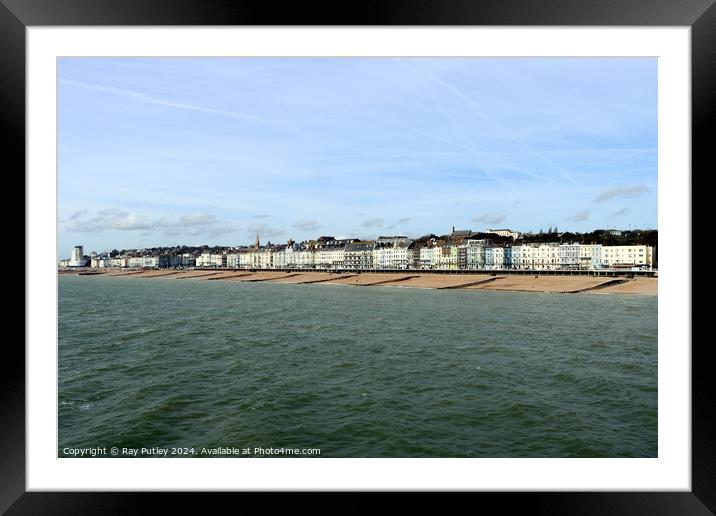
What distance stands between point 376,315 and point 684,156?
43.9ft

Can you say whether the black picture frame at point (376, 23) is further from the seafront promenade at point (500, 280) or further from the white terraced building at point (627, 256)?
the white terraced building at point (627, 256)

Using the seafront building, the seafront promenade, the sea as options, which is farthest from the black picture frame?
the seafront building

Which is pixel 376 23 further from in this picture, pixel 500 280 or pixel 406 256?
pixel 406 256

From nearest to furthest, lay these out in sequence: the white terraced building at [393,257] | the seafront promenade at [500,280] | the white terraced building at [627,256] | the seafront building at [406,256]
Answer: the seafront promenade at [500,280]
the white terraced building at [627,256]
the seafront building at [406,256]
the white terraced building at [393,257]

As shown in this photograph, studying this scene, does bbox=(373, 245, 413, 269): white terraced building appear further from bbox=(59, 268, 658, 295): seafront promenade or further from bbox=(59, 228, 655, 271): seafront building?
bbox=(59, 268, 658, 295): seafront promenade

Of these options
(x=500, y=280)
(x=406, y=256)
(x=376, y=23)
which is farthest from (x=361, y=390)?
(x=406, y=256)

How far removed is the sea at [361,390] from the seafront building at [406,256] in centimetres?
2564

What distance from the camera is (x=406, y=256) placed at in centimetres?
4966

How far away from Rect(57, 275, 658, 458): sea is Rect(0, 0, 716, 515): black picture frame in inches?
14.3

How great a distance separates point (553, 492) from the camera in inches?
72.2

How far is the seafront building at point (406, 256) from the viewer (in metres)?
36.1

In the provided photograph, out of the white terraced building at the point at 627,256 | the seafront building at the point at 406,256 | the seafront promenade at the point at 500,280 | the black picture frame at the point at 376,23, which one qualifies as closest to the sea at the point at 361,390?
the black picture frame at the point at 376,23

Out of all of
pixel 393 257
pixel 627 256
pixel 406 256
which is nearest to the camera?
pixel 627 256

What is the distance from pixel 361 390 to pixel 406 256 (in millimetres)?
44568
